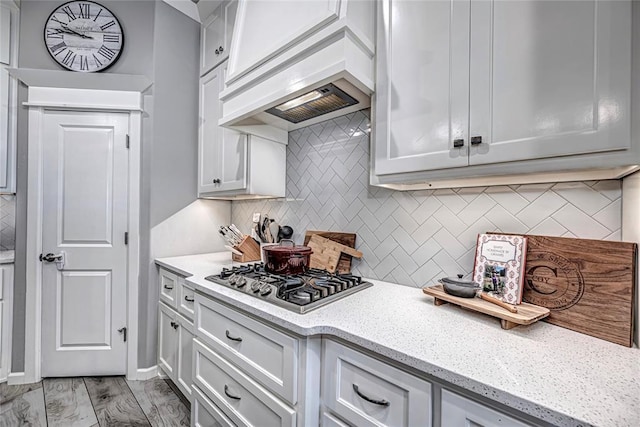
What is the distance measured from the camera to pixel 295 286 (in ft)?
4.03

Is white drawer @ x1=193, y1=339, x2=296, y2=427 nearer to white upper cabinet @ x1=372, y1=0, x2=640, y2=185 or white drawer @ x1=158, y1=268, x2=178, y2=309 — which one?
white drawer @ x1=158, y1=268, x2=178, y2=309

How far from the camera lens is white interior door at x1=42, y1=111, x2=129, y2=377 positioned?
2123 mm

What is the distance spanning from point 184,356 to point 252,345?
99cm

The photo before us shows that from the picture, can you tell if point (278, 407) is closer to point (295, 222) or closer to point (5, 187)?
point (295, 222)

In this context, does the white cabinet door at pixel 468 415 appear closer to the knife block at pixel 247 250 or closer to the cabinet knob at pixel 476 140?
the cabinet knob at pixel 476 140

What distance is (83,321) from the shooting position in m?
2.17

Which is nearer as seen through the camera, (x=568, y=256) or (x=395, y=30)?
(x=568, y=256)

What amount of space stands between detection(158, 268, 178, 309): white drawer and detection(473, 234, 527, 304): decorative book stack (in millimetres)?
1817

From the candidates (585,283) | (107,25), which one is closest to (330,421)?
(585,283)

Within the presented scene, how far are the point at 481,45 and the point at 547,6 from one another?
7.0 inches

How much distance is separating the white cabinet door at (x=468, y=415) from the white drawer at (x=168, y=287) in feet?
5.78

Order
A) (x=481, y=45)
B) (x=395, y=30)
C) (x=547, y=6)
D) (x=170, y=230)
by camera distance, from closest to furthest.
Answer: (x=547, y=6) < (x=481, y=45) < (x=395, y=30) < (x=170, y=230)

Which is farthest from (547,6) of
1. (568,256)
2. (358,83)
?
(568,256)

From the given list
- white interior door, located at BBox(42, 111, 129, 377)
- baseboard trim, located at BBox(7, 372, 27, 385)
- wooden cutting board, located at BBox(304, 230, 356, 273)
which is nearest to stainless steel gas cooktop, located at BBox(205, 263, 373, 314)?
wooden cutting board, located at BBox(304, 230, 356, 273)
